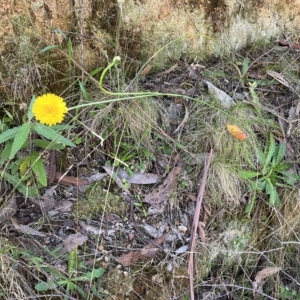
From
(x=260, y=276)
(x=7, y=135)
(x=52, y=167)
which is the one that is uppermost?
(x=7, y=135)

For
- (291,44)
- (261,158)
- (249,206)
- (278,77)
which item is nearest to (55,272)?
(249,206)

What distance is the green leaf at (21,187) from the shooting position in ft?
5.11

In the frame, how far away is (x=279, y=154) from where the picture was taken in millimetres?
1787

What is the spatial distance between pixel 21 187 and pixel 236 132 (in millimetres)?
838

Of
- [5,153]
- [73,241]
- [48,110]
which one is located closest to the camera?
[48,110]

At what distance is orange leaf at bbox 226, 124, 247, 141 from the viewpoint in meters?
1.68

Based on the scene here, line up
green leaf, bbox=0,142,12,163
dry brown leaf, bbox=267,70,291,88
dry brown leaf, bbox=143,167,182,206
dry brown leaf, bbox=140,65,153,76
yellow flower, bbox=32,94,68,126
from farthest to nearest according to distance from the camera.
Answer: dry brown leaf, bbox=267,70,291,88 < dry brown leaf, bbox=140,65,153,76 < dry brown leaf, bbox=143,167,182,206 < green leaf, bbox=0,142,12,163 < yellow flower, bbox=32,94,68,126

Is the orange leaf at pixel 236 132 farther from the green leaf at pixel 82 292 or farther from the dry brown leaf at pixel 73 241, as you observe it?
the green leaf at pixel 82 292

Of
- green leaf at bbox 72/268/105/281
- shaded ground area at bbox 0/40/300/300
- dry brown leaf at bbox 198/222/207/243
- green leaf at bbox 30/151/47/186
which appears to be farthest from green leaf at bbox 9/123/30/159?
dry brown leaf at bbox 198/222/207/243

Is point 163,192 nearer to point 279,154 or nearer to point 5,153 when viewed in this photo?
point 279,154

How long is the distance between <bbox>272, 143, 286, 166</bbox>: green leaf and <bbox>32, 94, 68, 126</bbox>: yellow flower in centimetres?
90

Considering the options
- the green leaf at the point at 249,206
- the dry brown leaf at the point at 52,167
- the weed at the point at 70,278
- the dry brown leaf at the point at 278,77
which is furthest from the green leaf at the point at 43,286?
the dry brown leaf at the point at 278,77

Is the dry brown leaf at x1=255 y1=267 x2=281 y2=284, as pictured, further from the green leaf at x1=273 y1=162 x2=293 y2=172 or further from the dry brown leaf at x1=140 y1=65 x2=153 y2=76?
the dry brown leaf at x1=140 y1=65 x2=153 y2=76

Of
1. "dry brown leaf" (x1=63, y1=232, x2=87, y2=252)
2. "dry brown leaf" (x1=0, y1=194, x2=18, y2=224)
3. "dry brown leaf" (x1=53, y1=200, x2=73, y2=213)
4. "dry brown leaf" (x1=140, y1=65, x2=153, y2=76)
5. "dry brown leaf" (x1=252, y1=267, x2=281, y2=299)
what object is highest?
"dry brown leaf" (x1=140, y1=65, x2=153, y2=76)
